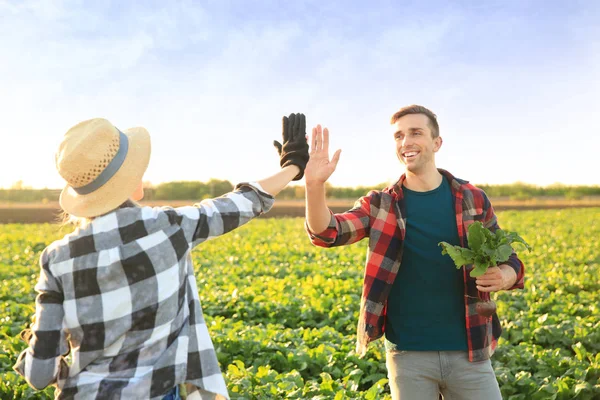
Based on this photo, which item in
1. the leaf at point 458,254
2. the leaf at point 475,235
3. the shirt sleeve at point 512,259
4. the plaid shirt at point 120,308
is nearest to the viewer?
the plaid shirt at point 120,308

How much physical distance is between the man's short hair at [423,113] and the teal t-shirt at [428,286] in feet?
1.13

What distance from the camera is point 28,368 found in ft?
6.66

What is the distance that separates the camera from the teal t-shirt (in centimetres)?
292

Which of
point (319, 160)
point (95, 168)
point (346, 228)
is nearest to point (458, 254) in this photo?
point (346, 228)

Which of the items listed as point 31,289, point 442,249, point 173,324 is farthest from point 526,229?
point 173,324

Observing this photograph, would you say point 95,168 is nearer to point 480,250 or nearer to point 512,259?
point 480,250

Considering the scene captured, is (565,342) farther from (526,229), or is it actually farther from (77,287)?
(526,229)

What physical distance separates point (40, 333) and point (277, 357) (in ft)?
12.7

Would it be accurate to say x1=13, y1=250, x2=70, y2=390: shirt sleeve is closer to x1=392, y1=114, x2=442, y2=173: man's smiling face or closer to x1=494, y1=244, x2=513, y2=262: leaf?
x1=392, y1=114, x2=442, y2=173: man's smiling face

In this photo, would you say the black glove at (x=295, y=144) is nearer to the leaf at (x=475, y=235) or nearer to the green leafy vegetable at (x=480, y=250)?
the green leafy vegetable at (x=480, y=250)

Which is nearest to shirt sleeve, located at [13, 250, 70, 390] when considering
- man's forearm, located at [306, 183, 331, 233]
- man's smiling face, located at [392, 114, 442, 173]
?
man's forearm, located at [306, 183, 331, 233]

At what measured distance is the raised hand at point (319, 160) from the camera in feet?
9.41

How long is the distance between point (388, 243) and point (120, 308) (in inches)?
62.2

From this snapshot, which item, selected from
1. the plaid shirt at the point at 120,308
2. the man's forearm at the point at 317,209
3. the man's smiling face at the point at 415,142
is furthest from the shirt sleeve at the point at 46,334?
the man's smiling face at the point at 415,142
